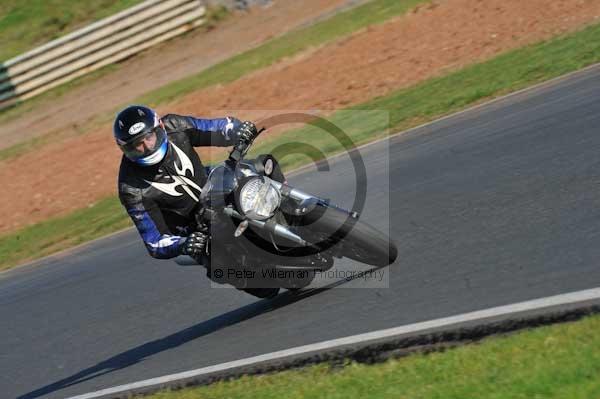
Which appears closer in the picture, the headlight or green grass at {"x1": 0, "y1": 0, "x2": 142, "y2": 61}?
the headlight

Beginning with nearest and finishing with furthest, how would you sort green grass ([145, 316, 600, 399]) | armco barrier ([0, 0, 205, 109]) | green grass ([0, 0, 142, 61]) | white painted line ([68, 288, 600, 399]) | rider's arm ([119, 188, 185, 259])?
green grass ([145, 316, 600, 399]) → white painted line ([68, 288, 600, 399]) → rider's arm ([119, 188, 185, 259]) → armco barrier ([0, 0, 205, 109]) → green grass ([0, 0, 142, 61])

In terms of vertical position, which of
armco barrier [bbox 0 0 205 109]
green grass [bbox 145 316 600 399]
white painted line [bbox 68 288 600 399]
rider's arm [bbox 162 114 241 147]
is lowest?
armco barrier [bbox 0 0 205 109]

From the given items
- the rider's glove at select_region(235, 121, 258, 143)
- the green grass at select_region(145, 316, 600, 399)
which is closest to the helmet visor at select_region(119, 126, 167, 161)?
the rider's glove at select_region(235, 121, 258, 143)

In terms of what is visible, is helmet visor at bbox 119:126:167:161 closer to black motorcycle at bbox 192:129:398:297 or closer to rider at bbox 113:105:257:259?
rider at bbox 113:105:257:259

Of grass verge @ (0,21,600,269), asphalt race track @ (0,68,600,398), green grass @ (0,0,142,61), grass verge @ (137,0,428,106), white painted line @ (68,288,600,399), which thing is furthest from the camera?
green grass @ (0,0,142,61)

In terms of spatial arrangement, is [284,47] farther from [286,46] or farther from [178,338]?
[178,338]

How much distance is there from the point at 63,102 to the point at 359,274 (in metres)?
16.7

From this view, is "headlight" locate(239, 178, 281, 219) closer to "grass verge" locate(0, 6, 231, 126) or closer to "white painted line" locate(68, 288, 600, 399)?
"white painted line" locate(68, 288, 600, 399)

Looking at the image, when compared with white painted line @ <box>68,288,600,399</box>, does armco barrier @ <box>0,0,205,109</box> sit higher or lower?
lower

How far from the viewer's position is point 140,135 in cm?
677

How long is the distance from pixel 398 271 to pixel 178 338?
2038 mm

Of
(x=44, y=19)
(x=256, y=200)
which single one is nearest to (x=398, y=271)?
(x=256, y=200)

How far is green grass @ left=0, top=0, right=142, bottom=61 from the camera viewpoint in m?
25.1

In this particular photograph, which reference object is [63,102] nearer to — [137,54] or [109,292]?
[137,54]
